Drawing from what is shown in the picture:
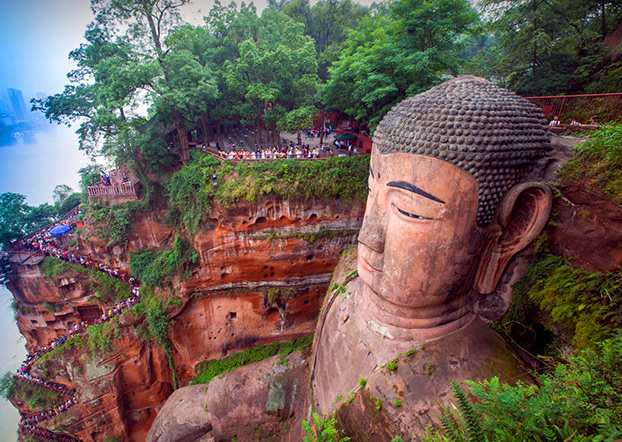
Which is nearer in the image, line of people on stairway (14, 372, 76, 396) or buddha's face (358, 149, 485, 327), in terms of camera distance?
buddha's face (358, 149, 485, 327)

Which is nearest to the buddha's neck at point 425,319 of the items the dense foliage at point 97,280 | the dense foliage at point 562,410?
the dense foliage at point 562,410

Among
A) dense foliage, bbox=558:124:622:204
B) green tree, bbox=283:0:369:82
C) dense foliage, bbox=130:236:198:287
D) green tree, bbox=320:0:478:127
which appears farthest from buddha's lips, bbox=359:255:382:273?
green tree, bbox=283:0:369:82

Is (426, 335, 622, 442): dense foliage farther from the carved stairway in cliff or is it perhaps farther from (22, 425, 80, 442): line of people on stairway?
(22, 425, 80, 442): line of people on stairway

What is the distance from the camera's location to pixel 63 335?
15062 millimetres

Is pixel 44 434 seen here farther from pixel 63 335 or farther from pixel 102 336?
pixel 102 336

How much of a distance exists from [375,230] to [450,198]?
120cm

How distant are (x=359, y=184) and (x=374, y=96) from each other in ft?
10.8

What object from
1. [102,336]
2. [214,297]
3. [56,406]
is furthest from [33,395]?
[214,297]

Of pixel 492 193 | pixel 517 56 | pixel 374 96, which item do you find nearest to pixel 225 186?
pixel 374 96

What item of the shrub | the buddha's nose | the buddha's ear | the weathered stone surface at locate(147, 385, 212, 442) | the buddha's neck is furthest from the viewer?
the shrub

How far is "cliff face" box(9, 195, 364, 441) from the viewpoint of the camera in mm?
12508

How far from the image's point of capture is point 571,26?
1049 cm

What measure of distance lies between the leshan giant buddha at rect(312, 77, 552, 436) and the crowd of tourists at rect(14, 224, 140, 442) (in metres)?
12.8

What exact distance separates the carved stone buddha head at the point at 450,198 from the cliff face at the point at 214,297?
303 inches
